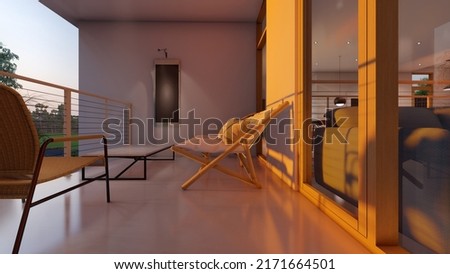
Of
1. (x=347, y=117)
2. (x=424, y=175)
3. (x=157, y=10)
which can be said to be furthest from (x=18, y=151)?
(x=157, y=10)

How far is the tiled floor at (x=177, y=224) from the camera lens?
3.84 feet

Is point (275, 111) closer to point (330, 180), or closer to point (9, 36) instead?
point (330, 180)

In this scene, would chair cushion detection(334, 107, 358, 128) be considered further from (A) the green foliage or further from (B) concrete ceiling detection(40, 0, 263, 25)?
(A) the green foliage

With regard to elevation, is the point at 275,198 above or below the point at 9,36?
below

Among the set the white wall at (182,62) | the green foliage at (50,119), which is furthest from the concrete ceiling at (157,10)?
the green foliage at (50,119)

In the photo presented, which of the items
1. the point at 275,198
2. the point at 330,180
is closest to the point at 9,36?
the point at 275,198

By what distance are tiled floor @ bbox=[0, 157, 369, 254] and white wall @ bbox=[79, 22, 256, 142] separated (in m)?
2.89

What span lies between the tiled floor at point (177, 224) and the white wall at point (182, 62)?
114 inches

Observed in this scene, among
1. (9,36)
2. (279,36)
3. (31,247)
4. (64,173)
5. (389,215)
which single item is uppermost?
(9,36)

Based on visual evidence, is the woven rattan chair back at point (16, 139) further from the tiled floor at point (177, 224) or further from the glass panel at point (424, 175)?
the glass panel at point (424, 175)

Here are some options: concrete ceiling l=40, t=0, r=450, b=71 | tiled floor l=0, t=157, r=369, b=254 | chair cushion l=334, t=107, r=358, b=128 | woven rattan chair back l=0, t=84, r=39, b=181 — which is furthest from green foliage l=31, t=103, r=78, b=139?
chair cushion l=334, t=107, r=358, b=128

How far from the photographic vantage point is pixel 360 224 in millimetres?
1212
